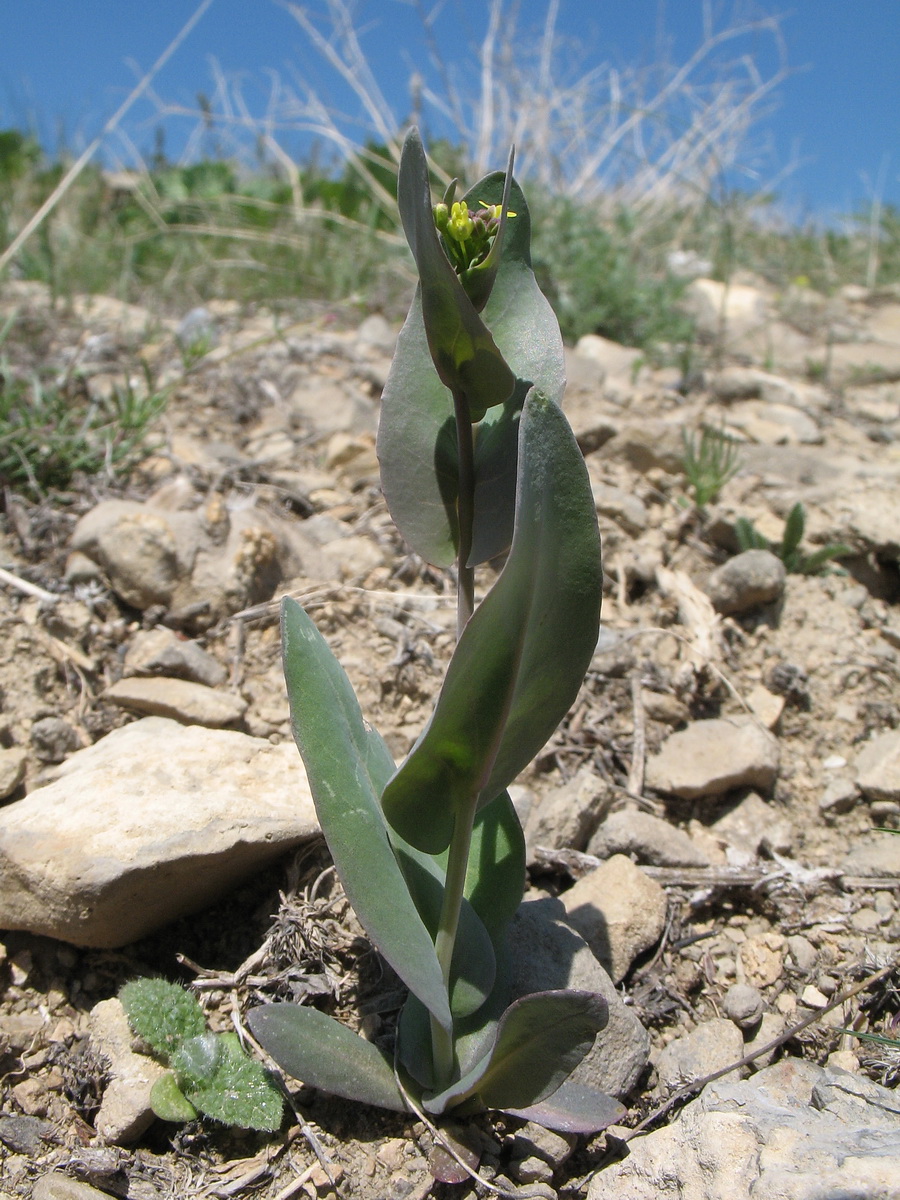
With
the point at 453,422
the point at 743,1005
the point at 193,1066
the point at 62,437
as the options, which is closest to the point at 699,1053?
the point at 743,1005

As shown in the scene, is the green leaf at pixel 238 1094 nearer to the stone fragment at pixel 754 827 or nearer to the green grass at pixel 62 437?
the stone fragment at pixel 754 827

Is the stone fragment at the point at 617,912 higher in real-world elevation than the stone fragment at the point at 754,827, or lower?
lower

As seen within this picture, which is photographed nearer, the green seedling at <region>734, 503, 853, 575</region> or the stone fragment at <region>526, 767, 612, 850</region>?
the stone fragment at <region>526, 767, 612, 850</region>

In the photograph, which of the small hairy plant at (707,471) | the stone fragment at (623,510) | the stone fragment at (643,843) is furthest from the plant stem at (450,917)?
the small hairy plant at (707,471)

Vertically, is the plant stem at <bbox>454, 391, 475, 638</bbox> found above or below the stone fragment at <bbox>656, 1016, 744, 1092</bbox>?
above

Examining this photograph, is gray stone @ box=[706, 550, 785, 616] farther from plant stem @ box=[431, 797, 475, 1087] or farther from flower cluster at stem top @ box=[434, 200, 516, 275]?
flower cluster at stem top @ box=[434, 200, 516, 275]

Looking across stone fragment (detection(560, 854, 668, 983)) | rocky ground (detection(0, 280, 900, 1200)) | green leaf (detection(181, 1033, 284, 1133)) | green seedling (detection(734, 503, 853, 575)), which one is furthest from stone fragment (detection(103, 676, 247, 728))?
green seedling (detection(734, 503, 853, 575))

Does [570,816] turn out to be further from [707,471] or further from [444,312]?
[707,471]
